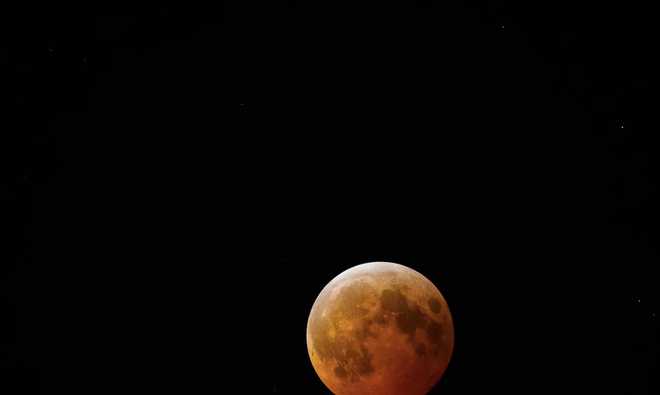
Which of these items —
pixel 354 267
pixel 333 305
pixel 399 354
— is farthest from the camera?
pixel 354 267

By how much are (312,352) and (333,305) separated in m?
0.50

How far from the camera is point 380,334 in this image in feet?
16.1

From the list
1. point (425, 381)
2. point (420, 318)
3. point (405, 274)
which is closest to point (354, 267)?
point (405, 274)

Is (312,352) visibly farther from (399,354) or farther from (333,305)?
(399,354)

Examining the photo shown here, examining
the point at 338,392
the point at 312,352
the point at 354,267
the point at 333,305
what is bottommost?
the point at 338,392

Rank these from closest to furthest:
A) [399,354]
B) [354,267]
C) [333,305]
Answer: [399,354] < [333,305] < [354,267]

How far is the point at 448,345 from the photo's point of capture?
208 inches

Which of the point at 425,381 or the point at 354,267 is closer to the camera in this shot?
the point at 425,381

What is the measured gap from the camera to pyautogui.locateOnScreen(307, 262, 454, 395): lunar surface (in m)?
4.91

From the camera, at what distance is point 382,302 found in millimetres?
5051

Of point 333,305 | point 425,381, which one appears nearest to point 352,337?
point 333,305

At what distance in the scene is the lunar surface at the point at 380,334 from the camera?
193 inches

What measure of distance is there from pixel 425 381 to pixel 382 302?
77 cm

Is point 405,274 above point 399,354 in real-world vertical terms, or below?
above
